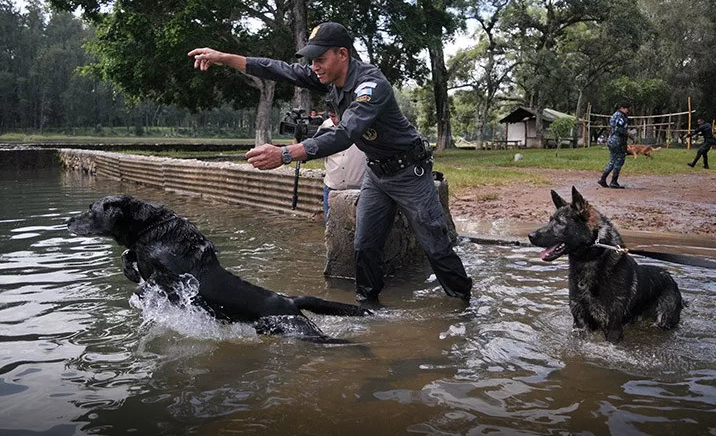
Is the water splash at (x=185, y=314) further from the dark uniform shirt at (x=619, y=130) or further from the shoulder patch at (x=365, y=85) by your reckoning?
the dark uniform shirt at (x=619, y=130)

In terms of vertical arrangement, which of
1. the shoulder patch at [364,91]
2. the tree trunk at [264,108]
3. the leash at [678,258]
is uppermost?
the tree trunk at [264,108]

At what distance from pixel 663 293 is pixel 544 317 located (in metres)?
0.95

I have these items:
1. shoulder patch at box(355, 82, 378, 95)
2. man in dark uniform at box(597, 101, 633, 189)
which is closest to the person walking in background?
shoulder patch at box(355, 82, 378, 95)

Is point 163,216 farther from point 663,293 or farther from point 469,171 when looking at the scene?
point 469,171

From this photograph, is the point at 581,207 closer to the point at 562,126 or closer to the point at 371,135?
the point at 371,135

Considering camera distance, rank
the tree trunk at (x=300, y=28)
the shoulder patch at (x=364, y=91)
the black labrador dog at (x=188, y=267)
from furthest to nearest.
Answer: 1. the tree trunk at (x=300, y=28)
2. the shoulder patch at (x=364, y=91)
3. the black labrador dog at (x=188, y=267)

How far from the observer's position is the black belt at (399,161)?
4.96m

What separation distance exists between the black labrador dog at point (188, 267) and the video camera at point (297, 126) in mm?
2260

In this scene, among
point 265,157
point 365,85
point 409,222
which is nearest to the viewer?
point 265,157

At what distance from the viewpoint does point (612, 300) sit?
4242mm

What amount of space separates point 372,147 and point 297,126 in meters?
1.80

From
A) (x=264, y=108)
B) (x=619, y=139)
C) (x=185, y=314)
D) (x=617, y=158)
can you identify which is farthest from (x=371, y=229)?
(x=264, y=108)

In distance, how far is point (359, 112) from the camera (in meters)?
4.35

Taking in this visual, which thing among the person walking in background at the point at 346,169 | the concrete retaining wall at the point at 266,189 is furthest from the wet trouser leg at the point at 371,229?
the person walking in background at the point at 346,169
